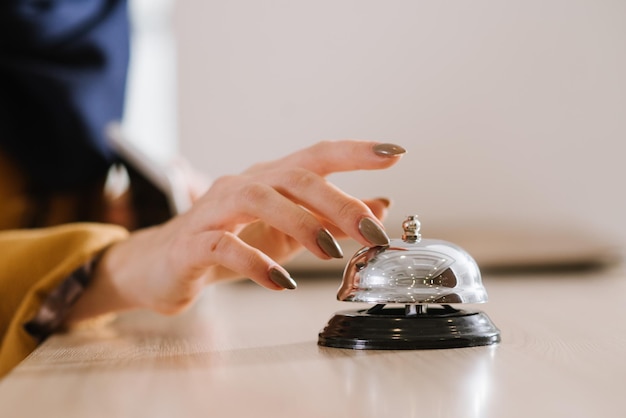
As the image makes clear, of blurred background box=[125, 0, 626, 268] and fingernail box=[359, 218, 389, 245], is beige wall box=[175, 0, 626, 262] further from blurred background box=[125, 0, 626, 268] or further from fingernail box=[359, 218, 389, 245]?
fingernail box=[359, 218, 389, 245]

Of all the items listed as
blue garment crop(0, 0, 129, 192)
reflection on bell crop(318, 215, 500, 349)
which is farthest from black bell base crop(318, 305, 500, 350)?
blue garment crop(0, 0, 129, 192)

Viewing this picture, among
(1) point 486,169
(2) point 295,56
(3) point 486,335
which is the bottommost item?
(1) point 486,169

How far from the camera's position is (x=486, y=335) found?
0.55m

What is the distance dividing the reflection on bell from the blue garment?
1157 millimetres

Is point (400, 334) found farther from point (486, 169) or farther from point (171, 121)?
point (171, 121)

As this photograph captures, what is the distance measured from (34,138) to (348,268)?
4.01 ft

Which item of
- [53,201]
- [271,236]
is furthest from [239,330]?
[53,201]

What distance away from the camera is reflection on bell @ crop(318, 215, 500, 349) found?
0.54 m

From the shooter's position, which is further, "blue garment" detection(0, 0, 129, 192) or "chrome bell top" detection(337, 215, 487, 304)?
"blue garment" detection(0, 0, 129, 192)

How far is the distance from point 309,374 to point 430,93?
76.8 inches

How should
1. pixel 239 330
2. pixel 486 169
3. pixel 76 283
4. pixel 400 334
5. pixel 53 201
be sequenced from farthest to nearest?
pixel 486 169
pixel 53 201
pixel 76 283
pixel 239 330
pixel 400 334

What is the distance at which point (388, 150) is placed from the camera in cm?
63

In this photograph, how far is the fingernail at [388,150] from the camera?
2.06 ft

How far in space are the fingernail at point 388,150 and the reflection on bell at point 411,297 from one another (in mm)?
61
